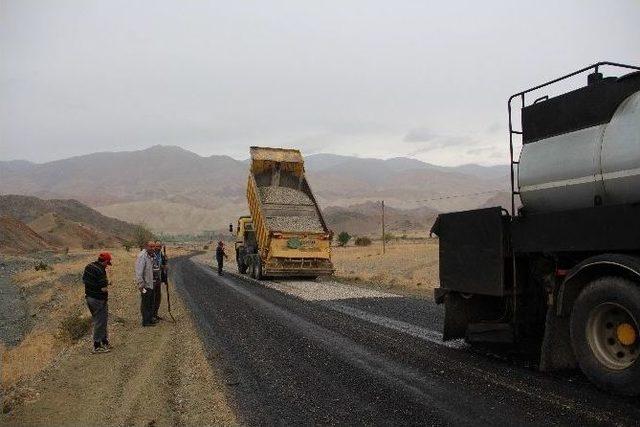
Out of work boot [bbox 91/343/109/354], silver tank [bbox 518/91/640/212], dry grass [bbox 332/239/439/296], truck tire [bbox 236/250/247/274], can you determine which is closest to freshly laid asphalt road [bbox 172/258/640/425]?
work boot [bbox 91/343/109/354]

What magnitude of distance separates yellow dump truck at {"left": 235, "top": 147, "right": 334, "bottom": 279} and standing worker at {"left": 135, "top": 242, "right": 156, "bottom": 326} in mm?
7791

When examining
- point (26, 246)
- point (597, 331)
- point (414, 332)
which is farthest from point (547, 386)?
point (26, 246)

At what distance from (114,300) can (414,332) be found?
10.7 meters

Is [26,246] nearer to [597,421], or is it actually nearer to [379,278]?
[379,278]

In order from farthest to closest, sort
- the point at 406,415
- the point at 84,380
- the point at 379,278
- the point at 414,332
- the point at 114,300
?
the point at 379,278 < the point at 114,300 < the point at 414,332 < the point at 84,380 < the point at 406,415

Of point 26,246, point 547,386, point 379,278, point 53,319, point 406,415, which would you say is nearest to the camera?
point 406,415

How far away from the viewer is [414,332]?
8.56 meters

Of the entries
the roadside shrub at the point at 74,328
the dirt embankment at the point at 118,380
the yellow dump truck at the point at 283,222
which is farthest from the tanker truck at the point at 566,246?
the yellow dump truck at the point at 283,222

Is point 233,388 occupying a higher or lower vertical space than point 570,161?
lower

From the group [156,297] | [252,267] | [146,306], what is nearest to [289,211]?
[252,267]

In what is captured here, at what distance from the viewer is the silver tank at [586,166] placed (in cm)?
487

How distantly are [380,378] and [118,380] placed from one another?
348 centimetres

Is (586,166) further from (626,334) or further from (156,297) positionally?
(156,297)

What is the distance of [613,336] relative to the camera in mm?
4953
